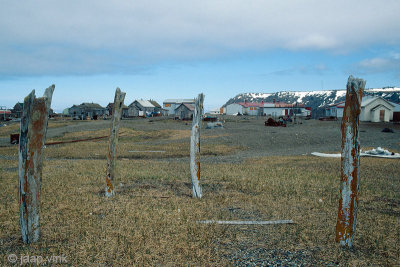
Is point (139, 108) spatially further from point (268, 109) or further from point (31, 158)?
point (31, 158)

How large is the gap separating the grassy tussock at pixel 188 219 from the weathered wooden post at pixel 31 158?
379 mm

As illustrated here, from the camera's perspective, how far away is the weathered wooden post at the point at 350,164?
560 cm

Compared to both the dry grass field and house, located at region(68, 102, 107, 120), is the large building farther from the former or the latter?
the dry grass field

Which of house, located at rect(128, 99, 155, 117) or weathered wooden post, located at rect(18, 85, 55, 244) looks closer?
weathered wooden post, located at rect(18, 85, 55, 244)

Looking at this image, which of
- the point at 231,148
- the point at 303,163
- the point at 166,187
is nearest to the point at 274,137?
the point at 231,148

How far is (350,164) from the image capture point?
5664mm

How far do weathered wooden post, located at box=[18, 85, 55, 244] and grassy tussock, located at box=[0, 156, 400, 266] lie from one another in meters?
0.38

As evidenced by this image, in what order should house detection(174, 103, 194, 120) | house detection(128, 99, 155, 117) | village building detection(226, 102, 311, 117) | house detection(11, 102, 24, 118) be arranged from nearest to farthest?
house detection(174, 103, 194, 120), house detection(11, 102, 24, 118), house detection(128, 99, 155, 117), village building detection(226, 102, 311, 117)

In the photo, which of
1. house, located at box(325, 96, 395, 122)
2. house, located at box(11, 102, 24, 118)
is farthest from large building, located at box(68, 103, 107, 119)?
house, located at box(325, 96, 395, 122)

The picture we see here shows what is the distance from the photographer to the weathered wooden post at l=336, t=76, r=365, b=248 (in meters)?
5.60

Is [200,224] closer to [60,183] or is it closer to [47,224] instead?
[47,224]

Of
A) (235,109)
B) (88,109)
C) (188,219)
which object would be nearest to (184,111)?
(88,109)

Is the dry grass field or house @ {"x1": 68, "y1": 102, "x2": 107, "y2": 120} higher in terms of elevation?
house @ {"x1": 68, "y1": 102, "x2": 107, "y2": 120}

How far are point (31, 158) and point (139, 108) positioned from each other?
3516 inches
